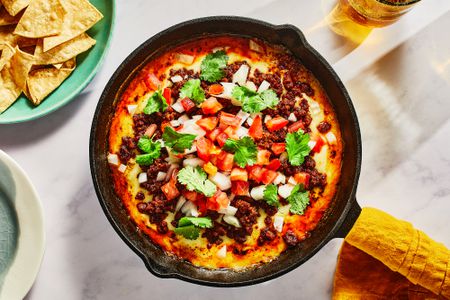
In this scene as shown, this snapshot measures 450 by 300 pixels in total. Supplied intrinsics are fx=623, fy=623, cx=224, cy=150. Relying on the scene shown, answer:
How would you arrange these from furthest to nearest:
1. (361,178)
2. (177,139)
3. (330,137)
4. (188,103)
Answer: (361,178) < (330,137) < (188,103) < (177,139)

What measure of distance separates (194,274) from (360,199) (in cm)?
103

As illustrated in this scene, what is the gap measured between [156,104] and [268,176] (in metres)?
0.69

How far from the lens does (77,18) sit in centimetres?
332

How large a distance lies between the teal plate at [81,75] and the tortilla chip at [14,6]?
0.37 meters

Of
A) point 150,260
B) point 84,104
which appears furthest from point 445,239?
point 84,104

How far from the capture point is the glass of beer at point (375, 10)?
124 inches

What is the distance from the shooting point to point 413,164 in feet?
11.6

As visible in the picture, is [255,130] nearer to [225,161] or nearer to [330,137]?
[225,161]

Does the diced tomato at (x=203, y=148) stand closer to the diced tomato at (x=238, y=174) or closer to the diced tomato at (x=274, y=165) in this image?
the diced tomato at (x=238, y=174)

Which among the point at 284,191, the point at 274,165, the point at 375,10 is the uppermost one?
the point at 375,10

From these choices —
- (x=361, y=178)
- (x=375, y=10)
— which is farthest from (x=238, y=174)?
(x=375, y=10)

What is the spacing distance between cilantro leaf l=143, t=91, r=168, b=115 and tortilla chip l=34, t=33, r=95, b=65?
1.57 ft

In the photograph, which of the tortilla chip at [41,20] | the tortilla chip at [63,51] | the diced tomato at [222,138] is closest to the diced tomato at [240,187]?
the diced tomato at [222,138]

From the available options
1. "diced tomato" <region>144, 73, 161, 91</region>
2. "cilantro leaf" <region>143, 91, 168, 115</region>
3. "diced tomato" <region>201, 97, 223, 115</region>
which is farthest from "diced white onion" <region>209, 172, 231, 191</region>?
"diced tomato" <region>144, 73, 161, 91</region>
